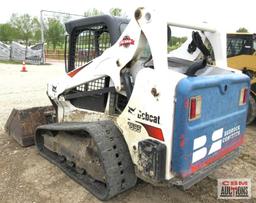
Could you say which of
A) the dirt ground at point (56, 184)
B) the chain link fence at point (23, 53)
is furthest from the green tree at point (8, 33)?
the dirt ground at point (56, 184)

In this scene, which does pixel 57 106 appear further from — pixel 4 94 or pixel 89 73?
pixel 4 94

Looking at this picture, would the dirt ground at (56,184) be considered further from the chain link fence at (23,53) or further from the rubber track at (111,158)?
the chain link fence at (23,53)

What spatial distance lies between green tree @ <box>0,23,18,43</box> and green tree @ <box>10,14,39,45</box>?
0.90 metres

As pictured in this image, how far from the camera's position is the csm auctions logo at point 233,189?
355cm

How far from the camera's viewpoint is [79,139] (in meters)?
3.67

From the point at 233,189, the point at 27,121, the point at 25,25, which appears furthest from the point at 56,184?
the point at 25,25

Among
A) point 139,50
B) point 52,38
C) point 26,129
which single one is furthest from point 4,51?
point 139,50

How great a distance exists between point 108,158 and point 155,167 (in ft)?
1.66

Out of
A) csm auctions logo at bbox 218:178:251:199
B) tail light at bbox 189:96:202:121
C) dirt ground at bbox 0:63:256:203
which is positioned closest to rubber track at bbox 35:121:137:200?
dirt ground at bbox 0:63:256:203

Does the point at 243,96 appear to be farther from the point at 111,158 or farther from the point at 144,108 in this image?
the point at 111,158

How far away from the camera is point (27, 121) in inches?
189

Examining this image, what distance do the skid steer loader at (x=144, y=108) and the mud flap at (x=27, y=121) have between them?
30.7 inches

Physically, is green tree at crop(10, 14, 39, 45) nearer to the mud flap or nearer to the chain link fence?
the chain link fence

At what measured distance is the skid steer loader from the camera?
9.11ft
